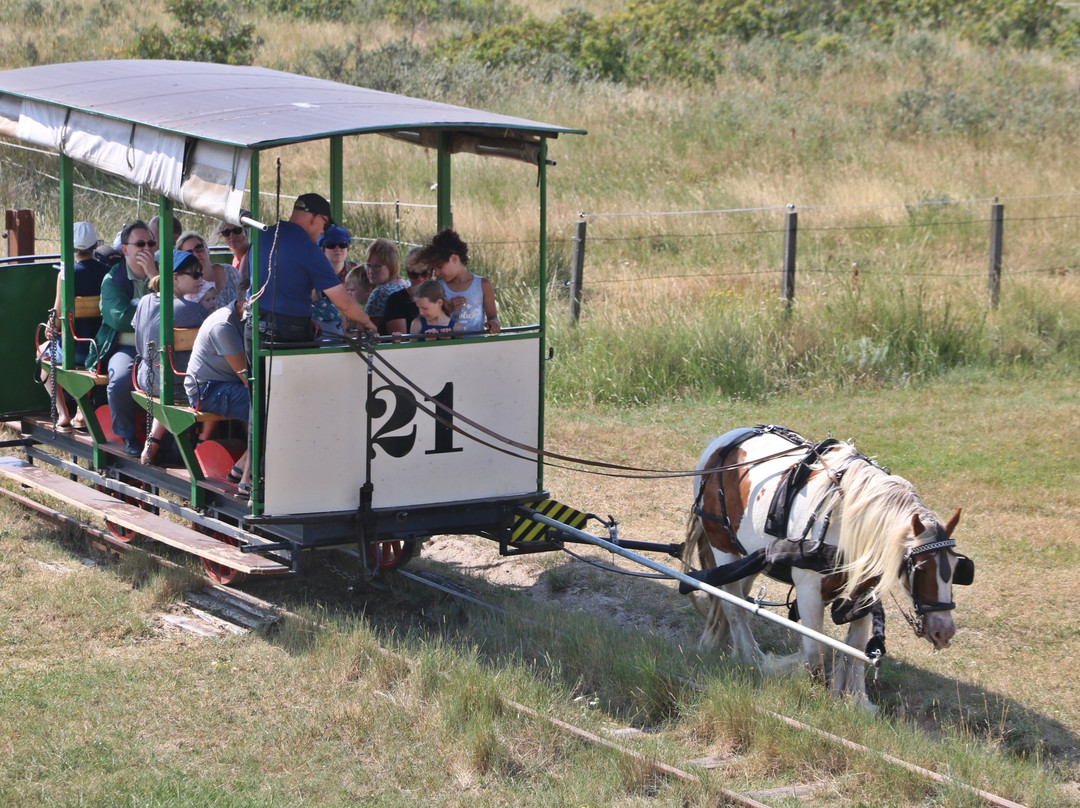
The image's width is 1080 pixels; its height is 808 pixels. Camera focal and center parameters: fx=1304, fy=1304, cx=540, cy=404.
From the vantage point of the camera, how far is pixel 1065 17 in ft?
108

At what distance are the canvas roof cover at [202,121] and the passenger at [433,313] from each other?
2.89ft

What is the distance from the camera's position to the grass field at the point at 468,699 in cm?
538

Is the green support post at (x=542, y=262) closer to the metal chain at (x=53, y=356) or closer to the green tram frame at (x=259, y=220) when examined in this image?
the green tram frame at (x=259, y=220)

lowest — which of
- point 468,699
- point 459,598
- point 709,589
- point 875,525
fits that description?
point 459,598

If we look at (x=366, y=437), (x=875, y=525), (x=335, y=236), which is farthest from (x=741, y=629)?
(x=335, y=236)

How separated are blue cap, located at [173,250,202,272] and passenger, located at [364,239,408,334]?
1.04 meters

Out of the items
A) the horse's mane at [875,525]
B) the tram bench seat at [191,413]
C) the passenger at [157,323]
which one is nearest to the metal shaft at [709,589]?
the horse's mane at [875,525]

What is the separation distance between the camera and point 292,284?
6.65m

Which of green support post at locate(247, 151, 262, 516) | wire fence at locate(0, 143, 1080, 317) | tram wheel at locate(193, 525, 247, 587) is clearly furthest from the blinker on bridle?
wire fence at locate(0, 143, 1080, 317)

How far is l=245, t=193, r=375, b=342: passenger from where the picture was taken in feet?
21.7

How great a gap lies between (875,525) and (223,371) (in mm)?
3629

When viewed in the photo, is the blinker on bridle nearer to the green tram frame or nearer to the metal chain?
the green tram frame

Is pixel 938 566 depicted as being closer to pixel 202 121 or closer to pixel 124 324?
pixel 202 121

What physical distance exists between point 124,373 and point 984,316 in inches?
370
